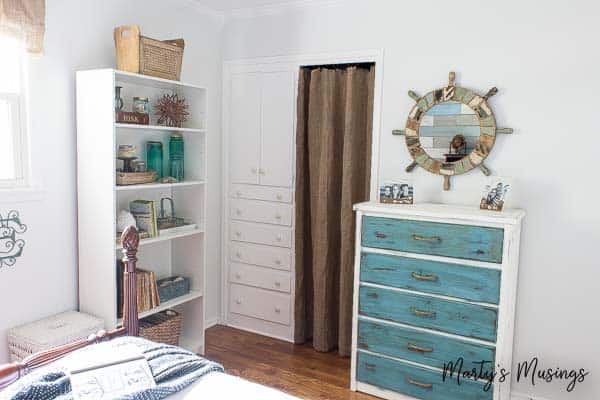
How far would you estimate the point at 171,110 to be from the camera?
10.6ft

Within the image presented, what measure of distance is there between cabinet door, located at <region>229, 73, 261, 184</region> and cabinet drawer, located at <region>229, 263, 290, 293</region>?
691mm

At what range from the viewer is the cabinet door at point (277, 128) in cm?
364

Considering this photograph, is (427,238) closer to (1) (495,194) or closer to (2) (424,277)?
(2) (424,277)

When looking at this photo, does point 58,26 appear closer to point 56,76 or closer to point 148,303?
point 56,76

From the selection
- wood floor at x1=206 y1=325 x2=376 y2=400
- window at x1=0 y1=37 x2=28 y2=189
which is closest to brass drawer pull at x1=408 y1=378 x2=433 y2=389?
wood floor at x1=206 y1=325 x2=376 y2=400

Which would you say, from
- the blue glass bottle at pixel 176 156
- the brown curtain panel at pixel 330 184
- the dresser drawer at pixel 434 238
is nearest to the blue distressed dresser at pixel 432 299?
the dresser drawer at pixel 434 238

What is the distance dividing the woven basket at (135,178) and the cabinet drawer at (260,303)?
1296 millimetres

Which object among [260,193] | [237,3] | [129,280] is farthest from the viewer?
[260,193]

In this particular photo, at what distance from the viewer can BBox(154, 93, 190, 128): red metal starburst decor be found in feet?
10.6

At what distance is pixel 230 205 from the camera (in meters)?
3.95

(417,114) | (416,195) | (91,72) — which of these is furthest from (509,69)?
(91,72)

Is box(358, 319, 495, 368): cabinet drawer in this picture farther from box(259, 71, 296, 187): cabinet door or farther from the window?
the window

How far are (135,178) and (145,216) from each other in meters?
0.27

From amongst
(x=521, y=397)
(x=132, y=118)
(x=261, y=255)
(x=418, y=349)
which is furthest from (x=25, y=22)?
(x=521, y=397)
